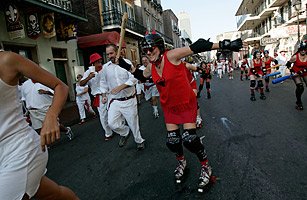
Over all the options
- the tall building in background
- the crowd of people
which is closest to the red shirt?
the crowd of people

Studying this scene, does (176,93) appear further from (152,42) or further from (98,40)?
(98,40)

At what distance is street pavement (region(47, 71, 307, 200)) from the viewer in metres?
3.01

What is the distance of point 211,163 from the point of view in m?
3.77

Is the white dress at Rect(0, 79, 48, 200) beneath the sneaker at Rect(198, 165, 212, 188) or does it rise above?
above

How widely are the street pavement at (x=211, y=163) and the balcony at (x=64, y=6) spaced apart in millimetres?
6728

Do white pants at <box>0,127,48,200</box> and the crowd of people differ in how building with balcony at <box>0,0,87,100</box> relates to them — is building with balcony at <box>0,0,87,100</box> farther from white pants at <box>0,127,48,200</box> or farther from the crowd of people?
white pants at <box>0,127,48,200</box>

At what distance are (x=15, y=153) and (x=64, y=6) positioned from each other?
13892 millimetres

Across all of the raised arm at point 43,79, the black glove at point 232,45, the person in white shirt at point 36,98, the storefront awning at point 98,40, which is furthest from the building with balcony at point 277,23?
the raised arm at point 43,79

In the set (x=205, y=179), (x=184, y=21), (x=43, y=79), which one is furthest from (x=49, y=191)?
(x=184, y=21)

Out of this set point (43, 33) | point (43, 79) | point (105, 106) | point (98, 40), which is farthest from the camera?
point (98, 40)

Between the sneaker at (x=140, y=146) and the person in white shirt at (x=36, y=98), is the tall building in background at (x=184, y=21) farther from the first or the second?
the sneaker at (x=140, y=146)

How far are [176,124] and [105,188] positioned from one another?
48.6 inches

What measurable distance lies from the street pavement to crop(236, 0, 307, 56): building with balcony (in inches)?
497

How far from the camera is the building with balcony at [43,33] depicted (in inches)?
392
